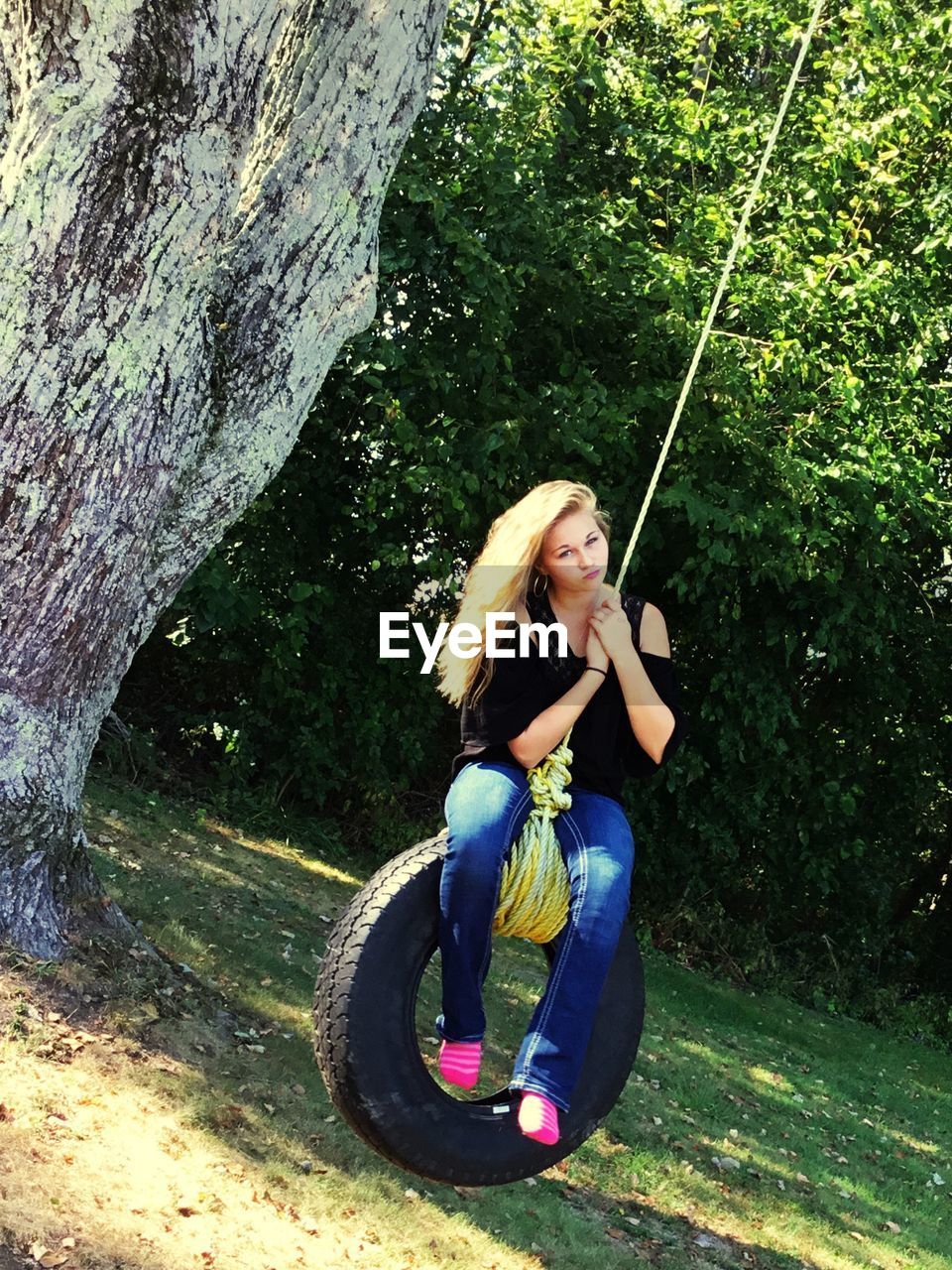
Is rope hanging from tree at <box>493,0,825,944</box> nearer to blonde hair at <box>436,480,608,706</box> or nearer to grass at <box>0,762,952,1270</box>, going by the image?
blonde hair at <box>436,480,608,706</box>

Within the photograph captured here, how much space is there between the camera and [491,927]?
2.35 metres

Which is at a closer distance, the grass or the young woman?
the young woman

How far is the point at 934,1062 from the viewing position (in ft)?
28.6

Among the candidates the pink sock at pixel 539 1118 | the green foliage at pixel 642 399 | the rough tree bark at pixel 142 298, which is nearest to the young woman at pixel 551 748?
the pink sock at pixel 539 1118

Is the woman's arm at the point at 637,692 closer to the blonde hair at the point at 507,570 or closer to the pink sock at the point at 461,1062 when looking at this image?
the blonde hair at the point at 507,570

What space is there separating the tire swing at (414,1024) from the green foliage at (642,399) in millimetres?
4405

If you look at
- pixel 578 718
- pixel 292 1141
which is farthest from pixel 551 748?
pixel 292 1141

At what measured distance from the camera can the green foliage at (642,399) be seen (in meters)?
6.72

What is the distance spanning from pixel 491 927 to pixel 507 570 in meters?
0.69

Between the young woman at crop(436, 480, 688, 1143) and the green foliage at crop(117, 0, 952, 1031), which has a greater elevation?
the green foliage at crop(117, 0, 952, 1031)

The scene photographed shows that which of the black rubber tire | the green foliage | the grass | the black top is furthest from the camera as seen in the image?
the green foliage

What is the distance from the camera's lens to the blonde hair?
2520 millimetres

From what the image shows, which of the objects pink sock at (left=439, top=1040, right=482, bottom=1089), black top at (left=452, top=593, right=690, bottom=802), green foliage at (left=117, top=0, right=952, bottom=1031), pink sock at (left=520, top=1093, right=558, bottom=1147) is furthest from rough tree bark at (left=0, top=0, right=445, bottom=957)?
green foliage at (left=117, top=0, right=952, bottom=1031)

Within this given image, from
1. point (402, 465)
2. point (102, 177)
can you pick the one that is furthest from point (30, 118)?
point (402, 465)
